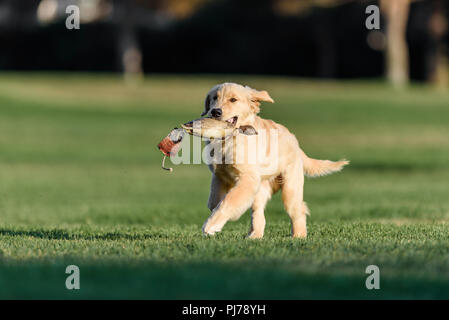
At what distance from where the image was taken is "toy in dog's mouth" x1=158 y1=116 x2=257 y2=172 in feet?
22.4

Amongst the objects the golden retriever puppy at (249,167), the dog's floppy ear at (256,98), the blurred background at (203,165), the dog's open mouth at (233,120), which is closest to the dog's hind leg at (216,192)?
the golden retriever puppy at (249,167)

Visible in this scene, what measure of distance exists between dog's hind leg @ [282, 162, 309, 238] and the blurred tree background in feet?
133

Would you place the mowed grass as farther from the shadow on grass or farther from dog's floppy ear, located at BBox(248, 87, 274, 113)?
dog's floppy ear, located at BBox(248, 87, 274, 113)

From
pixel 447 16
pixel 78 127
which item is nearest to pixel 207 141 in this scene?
pixel 78 127

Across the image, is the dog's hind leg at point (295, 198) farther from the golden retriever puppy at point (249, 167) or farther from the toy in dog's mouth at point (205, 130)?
the toy in dog's mouth at point (205, 130)

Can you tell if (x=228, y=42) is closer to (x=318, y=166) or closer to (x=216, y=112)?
(x=318, y=166)

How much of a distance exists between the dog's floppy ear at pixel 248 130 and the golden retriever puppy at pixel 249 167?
0.09ft

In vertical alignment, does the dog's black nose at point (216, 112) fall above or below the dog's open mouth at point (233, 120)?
above

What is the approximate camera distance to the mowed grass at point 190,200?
17.5ft

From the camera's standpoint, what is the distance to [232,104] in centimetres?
712

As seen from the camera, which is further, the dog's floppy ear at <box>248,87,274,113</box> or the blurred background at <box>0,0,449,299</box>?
the dog's floppy ear at <box>248,87,274,113</box>

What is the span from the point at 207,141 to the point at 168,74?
44.5 m

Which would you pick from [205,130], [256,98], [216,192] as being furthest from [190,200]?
[205,130]

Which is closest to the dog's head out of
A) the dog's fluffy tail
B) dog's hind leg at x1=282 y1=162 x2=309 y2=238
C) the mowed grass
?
dog's hind leg at x1=282 y1=162 x2=309 y2=238
